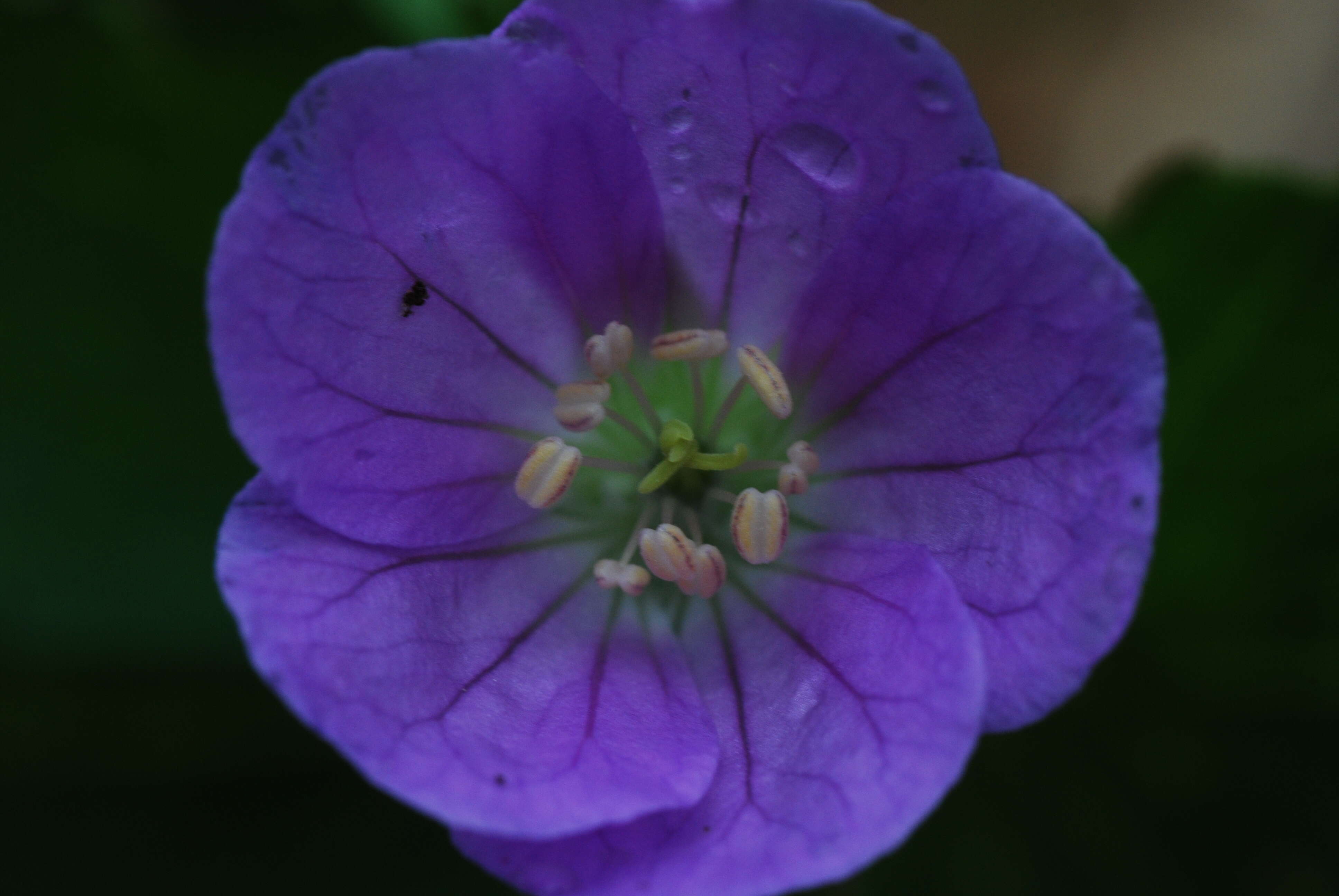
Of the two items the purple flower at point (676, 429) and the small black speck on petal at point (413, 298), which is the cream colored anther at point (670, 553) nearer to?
the purple flower at point (676, 429)

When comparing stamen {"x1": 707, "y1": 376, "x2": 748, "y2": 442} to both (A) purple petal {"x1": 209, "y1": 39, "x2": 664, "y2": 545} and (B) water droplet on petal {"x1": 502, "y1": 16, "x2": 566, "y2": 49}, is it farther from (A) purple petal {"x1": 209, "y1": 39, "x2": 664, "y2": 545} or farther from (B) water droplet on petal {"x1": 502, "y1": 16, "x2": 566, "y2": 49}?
(B) water droplet on petal {"x1": 502, "y1": 16, "x2": 566, "y2": 49}

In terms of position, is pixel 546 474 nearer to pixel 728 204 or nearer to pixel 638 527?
pixel 638 527

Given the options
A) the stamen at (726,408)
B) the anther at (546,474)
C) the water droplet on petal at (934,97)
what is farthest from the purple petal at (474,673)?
the water droplet on petal at (934,97)

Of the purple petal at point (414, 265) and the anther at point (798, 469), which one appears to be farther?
the anther at point (798, 469)

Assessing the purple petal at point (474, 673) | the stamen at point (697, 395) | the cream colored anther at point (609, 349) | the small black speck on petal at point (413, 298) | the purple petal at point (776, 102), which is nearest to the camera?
the purple petal at point (474, 673)

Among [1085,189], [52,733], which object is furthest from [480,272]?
[1085,189]
